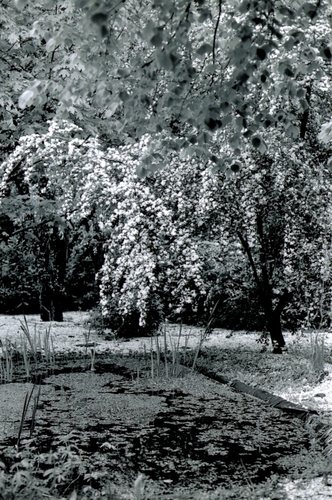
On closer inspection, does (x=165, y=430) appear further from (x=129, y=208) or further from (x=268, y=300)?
(x=268, y=300)

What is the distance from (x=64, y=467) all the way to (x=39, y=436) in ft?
4.07

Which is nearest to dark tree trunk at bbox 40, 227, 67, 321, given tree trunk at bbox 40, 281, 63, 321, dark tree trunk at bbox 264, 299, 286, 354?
tree trunk at bbox 40, 281, 63, 321

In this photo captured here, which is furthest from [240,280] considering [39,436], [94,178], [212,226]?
[39,436]

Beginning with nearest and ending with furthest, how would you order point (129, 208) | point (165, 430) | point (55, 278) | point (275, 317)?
point (165, 430)
point (129, 208)
point (275, 317)
point (55, 278)

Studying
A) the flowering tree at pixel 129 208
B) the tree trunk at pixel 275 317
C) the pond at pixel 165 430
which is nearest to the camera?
the pond at pixel 165 430

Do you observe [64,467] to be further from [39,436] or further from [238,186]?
[238,186]

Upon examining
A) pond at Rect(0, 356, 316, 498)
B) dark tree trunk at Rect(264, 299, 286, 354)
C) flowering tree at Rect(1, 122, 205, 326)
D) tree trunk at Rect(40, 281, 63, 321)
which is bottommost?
pond at Rect(0, 356, 316, 498)

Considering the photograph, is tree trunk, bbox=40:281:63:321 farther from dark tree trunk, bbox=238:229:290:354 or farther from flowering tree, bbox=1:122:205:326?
dark tree trunk, bbox=238:229:290:354

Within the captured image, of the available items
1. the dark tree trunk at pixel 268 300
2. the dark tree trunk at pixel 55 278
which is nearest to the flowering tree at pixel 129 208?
the dark tree trunk at pixel 268 300

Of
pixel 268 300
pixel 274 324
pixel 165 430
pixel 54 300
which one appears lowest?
pixel 165 430

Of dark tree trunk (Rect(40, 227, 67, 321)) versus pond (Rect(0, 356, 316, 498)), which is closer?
pond (Rect(0, 356, 316, 498))

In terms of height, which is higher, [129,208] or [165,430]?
[129,208]

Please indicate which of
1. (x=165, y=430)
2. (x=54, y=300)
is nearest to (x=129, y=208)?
(x=165, y=430)

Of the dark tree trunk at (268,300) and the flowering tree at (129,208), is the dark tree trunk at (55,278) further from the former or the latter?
the dark tree trunk at (268,300)
